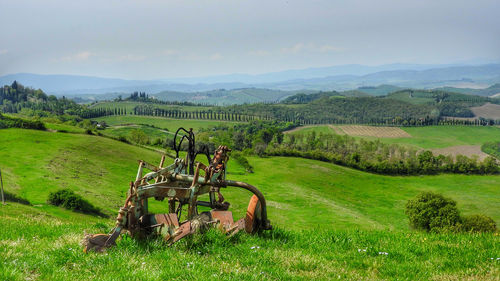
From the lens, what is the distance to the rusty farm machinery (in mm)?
9492

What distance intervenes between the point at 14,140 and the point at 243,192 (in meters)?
70.2

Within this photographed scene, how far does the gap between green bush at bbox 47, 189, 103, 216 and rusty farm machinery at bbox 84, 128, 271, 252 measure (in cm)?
5900

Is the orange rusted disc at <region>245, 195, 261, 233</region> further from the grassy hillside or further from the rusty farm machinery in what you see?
the grassy hillside

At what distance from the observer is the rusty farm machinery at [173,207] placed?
9492 millimetres

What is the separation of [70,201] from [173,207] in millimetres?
59018

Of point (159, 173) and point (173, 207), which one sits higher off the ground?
point (159, 173)

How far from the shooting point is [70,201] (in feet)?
205

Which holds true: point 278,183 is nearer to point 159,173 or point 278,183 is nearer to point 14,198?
point 14,198

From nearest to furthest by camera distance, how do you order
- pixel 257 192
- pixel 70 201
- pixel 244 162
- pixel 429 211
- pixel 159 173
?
pixel 159 173 → pixel 257 192 → pixel 70 201 → pixel 429 211 → pixel 244 162

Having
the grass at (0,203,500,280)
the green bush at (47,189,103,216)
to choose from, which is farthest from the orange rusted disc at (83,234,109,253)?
the green bush at (47,189,103,216)

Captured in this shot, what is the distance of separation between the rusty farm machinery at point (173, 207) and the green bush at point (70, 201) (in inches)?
2323

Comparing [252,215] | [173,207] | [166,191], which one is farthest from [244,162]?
[166,191]

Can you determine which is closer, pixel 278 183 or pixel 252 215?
pixel 252 215

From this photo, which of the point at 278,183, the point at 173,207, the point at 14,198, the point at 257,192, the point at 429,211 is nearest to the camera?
the point at 257,192
